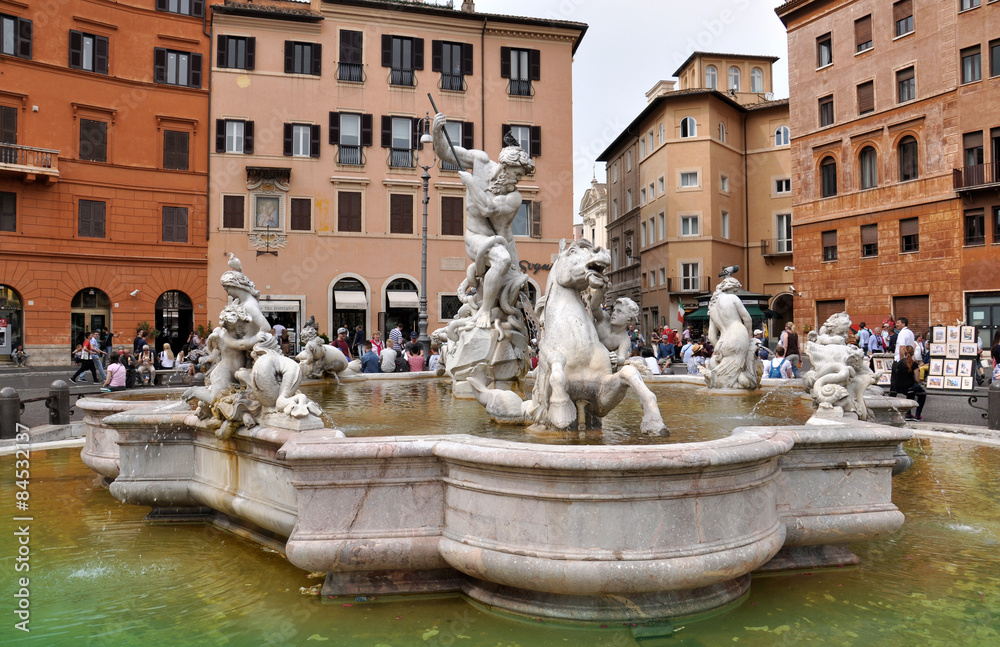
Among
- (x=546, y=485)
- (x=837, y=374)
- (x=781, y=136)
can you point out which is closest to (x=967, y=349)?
(x=837, y=374)

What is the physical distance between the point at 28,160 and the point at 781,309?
Result: 37.2 m

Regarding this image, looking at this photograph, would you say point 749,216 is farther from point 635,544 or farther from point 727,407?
point 635,544

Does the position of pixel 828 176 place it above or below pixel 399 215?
above

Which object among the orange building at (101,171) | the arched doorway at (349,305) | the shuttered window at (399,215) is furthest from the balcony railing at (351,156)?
the orange building at (101,171)

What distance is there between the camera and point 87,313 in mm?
27844

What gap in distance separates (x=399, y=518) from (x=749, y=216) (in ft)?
138

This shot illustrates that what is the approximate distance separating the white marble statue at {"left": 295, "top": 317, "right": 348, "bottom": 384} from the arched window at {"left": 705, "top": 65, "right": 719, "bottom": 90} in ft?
137

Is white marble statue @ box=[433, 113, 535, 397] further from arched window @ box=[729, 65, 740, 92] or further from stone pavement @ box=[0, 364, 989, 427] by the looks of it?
arched window @ box=[729, 65, 740, 92]

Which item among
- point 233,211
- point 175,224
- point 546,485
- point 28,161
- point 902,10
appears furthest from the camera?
point 233,211

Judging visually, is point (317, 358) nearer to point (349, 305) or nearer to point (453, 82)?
point (349, 305)

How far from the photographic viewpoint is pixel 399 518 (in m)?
3.53

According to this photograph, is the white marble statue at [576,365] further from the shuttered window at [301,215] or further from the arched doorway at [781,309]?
the arched doorway at [781,309]

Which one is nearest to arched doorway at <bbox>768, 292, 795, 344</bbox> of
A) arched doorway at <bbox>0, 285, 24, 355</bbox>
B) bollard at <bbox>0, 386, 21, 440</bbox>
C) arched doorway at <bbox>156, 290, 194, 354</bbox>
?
arched doorway at <bbox>156, 290, 194, 354</bbox>

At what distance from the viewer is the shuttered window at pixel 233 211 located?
29562 mm
